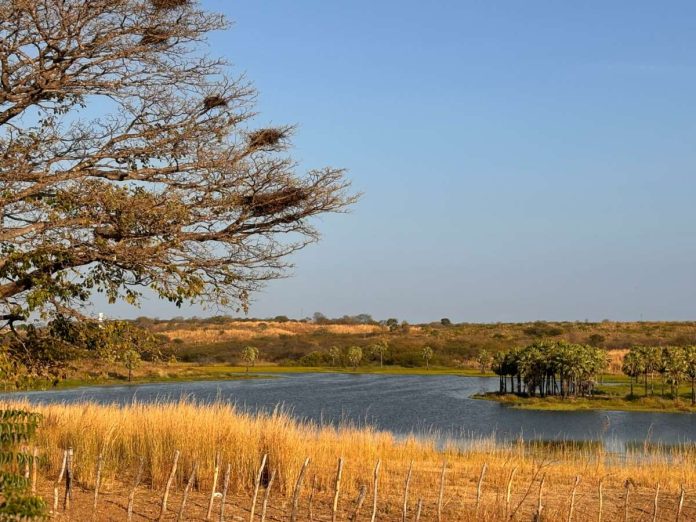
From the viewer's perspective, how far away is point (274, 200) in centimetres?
1230

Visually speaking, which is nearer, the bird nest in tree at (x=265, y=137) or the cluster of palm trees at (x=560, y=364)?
the bird nest in tree at (x=265, y=137)

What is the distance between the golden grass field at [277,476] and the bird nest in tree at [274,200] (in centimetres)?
368

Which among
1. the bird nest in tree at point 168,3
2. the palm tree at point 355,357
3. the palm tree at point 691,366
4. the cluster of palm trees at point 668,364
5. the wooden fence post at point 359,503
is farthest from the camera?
the palm tree at point 355,357

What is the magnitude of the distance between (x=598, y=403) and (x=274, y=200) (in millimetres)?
52146

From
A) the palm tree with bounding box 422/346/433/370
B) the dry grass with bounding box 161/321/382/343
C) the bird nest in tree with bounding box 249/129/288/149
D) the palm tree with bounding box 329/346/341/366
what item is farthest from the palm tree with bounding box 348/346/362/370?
the bird nest in tree with bounding box 249/129/288/149

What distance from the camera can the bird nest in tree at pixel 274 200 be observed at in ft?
40.4

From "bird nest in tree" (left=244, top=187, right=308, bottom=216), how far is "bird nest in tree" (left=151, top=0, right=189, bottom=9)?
10.2 ft

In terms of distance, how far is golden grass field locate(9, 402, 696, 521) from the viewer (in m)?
11.5

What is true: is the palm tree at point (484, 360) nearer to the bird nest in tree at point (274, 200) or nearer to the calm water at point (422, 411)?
the calm water at point (422, 411)

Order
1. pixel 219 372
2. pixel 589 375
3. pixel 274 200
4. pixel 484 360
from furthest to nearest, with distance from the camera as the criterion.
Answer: pixel 484 360 < pixel 219 372 < pixel 589 375 < pixel 274 200

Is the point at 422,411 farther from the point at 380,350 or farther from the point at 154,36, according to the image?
the point at 380,350

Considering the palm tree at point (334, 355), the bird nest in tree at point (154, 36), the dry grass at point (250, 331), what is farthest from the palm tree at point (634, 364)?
the dry grass at point (250, 331)

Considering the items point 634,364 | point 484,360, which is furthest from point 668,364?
point 484,360

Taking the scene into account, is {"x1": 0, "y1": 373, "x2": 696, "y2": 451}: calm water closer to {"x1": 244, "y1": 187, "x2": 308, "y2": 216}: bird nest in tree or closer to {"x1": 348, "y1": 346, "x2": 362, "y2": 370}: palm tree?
{"x1": 244, "y1": 187, "x2": 308, "y2": 216}: bird nest in tree
